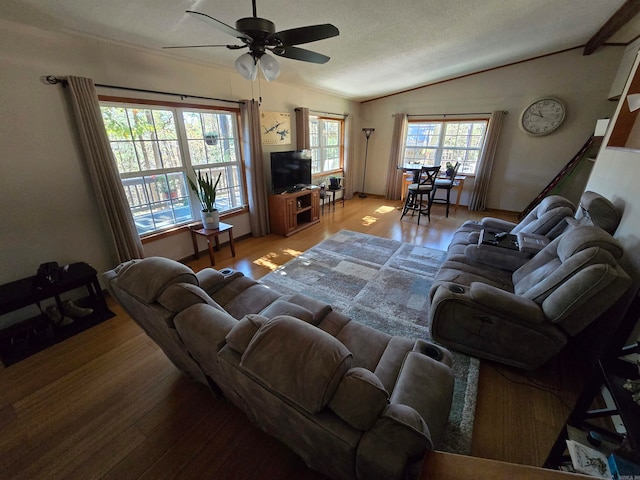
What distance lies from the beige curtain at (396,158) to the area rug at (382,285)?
2805 mm

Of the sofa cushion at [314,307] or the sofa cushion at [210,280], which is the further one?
the sofa cushion at [210,280]

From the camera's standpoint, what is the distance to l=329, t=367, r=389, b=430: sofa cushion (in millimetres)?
745

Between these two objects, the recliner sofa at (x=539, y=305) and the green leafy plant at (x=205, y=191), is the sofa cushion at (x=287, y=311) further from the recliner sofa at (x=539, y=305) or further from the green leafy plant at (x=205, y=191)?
the green leafy plant at (x=205, y=191)

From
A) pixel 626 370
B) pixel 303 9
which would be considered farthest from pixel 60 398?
pixel 303 9

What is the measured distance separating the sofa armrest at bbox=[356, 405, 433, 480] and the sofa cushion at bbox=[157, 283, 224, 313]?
36.9 inches

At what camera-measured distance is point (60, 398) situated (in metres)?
1.65

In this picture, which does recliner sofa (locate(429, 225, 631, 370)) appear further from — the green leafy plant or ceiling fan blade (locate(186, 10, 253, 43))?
the green leafy plant

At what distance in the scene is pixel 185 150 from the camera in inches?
125

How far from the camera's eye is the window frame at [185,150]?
8.62 ft

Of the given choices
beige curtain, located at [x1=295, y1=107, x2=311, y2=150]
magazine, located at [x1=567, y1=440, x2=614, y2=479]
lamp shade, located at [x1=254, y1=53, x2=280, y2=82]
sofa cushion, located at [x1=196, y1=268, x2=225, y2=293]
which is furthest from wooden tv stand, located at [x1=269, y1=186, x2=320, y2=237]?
magazine, located at [x1=567, y1=440, x2=614, y2=479]

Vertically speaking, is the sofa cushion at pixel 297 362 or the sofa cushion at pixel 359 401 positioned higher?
the sofa cushion at pixel 297 362

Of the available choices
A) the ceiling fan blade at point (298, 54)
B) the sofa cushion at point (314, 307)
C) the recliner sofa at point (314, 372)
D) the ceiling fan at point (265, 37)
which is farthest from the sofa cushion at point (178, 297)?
the ceiling fan blade at point (298, 54)

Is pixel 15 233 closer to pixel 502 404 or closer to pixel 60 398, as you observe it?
pixel 60 398

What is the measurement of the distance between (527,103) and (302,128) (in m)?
4.24
